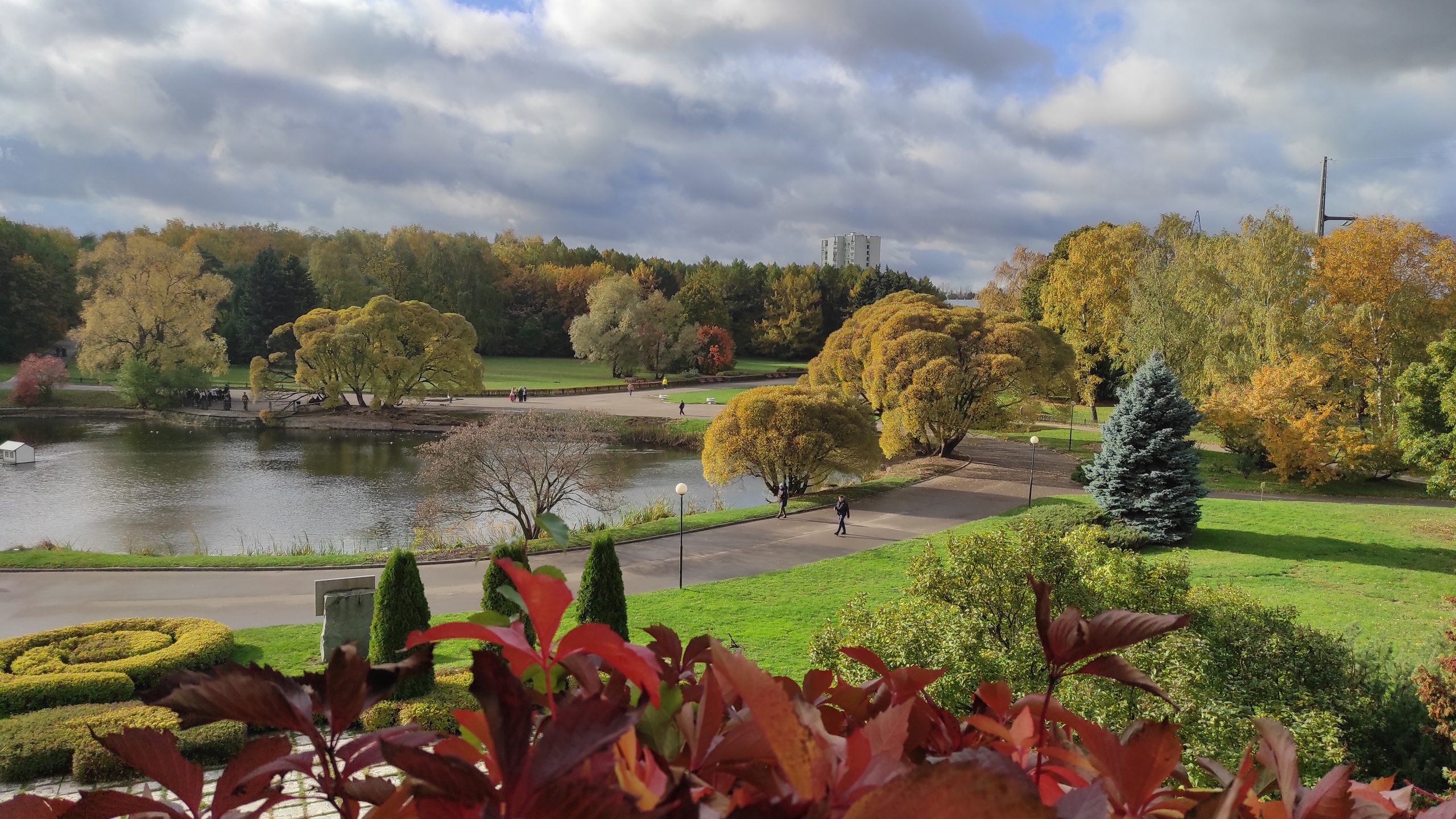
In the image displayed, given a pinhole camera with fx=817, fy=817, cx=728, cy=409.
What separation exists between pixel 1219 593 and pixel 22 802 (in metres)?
9.49

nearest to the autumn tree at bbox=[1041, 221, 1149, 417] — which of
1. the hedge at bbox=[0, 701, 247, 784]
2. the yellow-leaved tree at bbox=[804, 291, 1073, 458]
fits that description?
the yellow-leaved tree at bbox=[804, 291, 1073, 458]

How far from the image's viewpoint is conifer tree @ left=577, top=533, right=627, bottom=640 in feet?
32.9

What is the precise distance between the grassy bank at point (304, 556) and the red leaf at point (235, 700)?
11.5 metres

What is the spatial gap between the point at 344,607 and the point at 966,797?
11.4m

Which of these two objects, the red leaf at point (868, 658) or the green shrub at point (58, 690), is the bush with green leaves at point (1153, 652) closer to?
the red leaf at point (868, 658)

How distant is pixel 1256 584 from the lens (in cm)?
1414

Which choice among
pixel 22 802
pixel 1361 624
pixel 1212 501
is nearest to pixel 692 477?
pixel 1212 501

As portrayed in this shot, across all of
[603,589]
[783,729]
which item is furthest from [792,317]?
[783,729]

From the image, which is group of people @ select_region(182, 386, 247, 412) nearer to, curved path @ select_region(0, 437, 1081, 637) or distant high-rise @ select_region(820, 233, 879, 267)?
curved path @ select_region(0, 437, 1081, 637)

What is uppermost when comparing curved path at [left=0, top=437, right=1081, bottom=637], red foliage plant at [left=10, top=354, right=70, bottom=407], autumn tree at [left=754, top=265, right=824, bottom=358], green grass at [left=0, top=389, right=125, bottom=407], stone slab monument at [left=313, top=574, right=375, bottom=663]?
autumn tree at [left=754, top=265, right=824, bottom=358]

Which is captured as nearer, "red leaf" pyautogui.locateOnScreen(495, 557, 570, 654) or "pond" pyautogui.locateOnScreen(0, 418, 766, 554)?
"red leaf" pyautogui.locateOnScreen(495, 557, 570, 654)

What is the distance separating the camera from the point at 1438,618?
1212cm

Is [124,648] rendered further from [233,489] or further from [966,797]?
[233,489]

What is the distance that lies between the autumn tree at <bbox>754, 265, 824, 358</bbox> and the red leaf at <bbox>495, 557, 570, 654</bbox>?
61343mm
